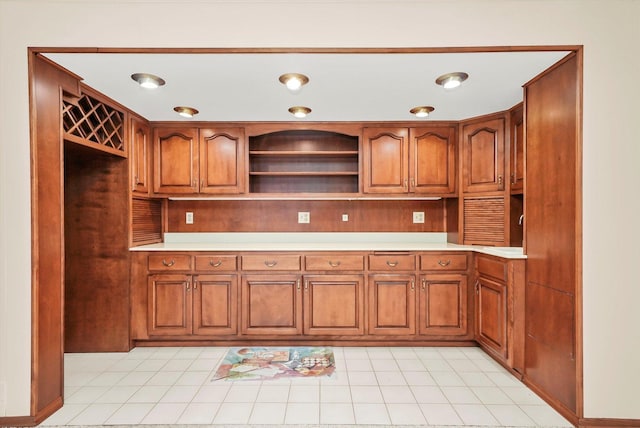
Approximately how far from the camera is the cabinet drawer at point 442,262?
9.53ft

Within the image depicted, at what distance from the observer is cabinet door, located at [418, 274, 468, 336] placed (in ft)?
9.48

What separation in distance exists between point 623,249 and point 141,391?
3.07 meters

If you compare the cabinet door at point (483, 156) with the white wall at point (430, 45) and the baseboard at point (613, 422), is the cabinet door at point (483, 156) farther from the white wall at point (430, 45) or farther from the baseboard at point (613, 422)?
the baseboard at point (613, 422)

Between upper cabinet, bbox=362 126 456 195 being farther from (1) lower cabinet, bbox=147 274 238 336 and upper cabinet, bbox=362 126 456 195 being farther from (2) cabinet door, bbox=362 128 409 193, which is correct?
(1) lower cabinet, bbox=147 274 238 336

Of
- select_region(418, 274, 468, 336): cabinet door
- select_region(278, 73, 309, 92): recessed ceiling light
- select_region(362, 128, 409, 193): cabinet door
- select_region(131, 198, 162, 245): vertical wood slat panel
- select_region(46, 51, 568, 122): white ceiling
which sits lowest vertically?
select_region(418, 274, 468, 336): cabinet door

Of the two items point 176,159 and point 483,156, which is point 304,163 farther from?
point 483,156

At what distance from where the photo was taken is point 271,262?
2914mm

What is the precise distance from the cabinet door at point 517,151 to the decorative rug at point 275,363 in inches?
85.1

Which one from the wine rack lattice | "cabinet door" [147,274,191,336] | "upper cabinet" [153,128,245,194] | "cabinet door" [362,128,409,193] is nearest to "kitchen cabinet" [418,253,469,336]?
"cabinet door" [362,128,409,193]

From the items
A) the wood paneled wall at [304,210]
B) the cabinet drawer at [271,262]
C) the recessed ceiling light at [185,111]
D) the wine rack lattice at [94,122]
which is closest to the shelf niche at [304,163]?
the wood paneled wall at [304,210]

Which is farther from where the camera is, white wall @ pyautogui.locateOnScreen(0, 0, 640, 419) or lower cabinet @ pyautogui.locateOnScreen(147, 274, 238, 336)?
lower cabinet @ pyautogui.locateOnScreen(147, 274, 238, 336)

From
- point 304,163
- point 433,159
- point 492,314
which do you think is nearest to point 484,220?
point 433,159

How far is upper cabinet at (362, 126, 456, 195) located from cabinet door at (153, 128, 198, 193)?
5.60 feet

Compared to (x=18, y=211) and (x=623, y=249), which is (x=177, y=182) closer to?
(x=18, y=211)
